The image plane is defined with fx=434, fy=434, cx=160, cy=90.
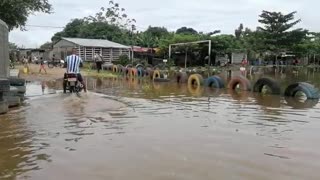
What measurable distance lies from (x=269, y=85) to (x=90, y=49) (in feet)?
124

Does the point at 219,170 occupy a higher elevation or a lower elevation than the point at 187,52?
lower

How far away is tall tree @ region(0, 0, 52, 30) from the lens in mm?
26016

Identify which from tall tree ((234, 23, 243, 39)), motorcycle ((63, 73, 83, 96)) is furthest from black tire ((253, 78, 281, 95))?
tall tree ((234, 23, 243, 39))

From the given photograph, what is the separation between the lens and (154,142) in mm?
8172

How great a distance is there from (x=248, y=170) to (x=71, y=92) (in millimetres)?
9796

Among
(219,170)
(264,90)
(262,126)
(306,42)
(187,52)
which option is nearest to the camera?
(219,170)

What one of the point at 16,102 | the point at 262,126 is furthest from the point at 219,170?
the point at 16,102

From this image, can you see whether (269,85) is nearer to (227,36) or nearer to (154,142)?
(154,142)

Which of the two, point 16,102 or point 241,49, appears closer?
point 16,102

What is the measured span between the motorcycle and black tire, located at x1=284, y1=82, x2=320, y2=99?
8801 millimetres

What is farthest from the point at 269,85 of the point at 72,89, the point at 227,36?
the point at 227,36

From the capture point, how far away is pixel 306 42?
221ft

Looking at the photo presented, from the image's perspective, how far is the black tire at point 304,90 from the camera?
1719 centimetres

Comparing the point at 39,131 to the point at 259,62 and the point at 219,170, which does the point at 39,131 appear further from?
the point at 259,62
